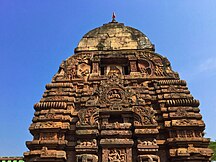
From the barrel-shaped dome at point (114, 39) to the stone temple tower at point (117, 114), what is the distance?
2.20ft

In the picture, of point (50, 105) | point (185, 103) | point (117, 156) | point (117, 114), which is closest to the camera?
point (117, 156)

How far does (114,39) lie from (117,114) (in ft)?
16.1

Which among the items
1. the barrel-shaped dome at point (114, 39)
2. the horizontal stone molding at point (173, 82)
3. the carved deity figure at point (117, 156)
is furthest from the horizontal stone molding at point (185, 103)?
the barrel-shaped dome at point (114, 39)

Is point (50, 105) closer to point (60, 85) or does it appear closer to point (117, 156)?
→ point (60, 85)

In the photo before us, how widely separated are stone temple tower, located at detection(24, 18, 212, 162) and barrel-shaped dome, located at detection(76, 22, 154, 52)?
670 millimetres

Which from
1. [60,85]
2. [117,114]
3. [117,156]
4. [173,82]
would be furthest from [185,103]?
[60,85]

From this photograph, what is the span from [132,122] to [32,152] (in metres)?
3.58

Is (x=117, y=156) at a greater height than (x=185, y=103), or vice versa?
(x=185, y=103)

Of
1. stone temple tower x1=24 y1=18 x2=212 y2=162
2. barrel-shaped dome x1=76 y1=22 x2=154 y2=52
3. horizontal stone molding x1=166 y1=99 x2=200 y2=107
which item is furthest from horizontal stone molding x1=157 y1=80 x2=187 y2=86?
barrel-shaped dome x1=76 y1=22 x2=154 y2=52

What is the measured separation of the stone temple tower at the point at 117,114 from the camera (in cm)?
794

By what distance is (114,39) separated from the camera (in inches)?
489

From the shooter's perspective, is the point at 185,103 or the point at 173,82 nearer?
the point at 185,103

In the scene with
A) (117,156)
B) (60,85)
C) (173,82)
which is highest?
(60,85)

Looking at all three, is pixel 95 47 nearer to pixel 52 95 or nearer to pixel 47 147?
pixel 52 95
